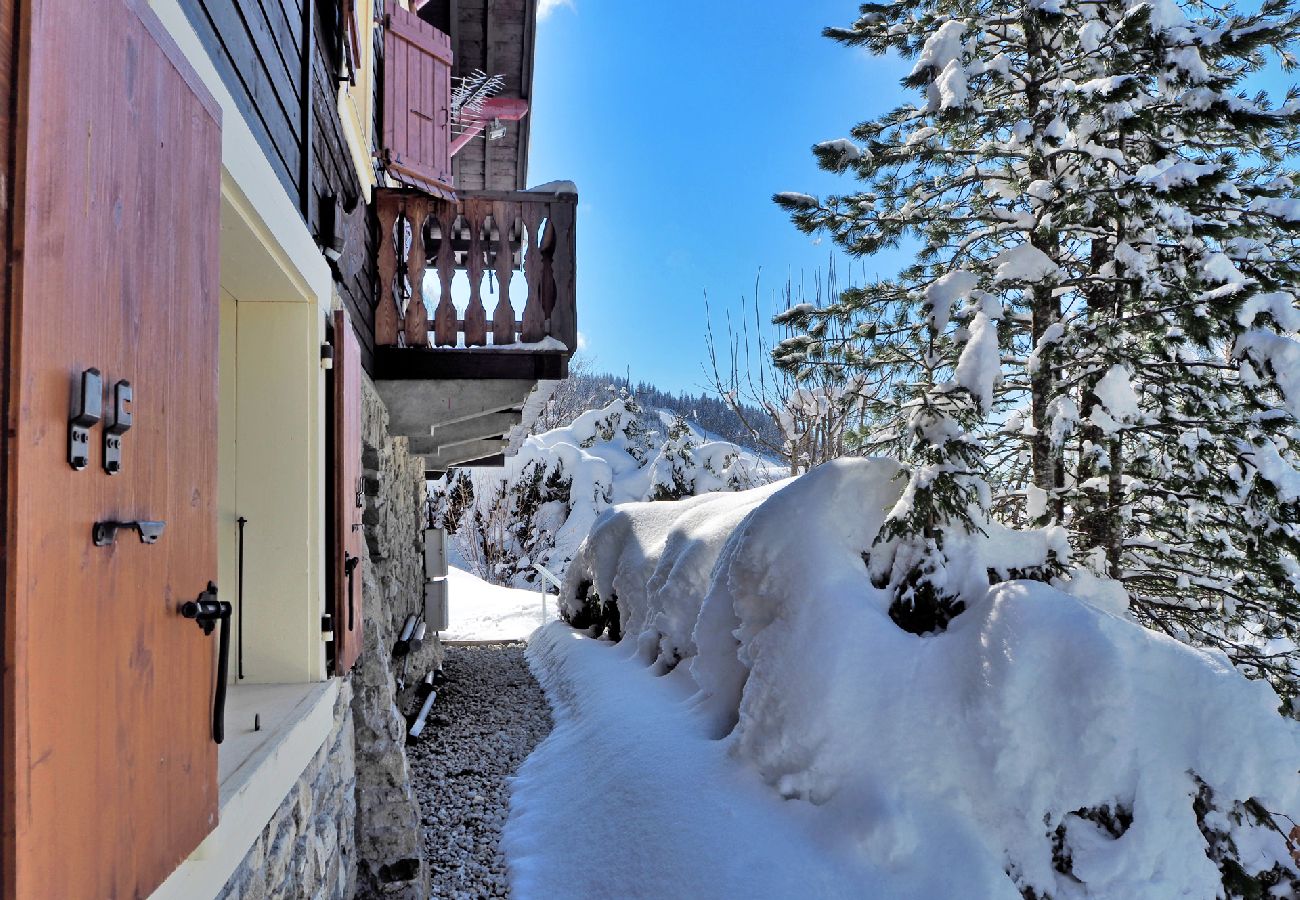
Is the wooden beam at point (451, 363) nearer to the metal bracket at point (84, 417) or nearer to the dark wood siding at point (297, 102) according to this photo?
the dark wood siding at point (297, 102)

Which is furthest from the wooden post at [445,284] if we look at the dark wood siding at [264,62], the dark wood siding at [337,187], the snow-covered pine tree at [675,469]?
the snow-covered pine tree at [675,469]

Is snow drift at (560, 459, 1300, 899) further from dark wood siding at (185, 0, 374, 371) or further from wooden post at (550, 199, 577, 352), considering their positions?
dark wood siding at (185, 0, 374, 371)

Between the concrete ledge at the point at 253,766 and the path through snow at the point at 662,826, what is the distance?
162 centimetres

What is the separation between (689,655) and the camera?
6094 millimetres

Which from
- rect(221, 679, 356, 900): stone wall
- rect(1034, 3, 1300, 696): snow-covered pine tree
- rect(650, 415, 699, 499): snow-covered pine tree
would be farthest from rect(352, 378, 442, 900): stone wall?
rect(650, 415, 699, 499): snow-covered pine tree

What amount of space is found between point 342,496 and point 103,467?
2.13 m

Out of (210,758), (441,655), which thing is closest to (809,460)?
(441,655)

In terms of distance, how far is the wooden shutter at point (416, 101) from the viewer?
18.4ft

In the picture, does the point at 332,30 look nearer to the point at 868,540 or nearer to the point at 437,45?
the point at 437,45

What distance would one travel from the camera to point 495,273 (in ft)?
18.0

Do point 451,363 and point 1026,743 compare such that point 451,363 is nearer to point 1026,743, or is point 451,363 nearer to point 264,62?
point 264,62

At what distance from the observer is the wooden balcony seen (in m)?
5.39

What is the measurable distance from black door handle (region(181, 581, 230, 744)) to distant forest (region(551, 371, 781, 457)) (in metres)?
11.5

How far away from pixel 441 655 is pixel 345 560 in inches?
239
